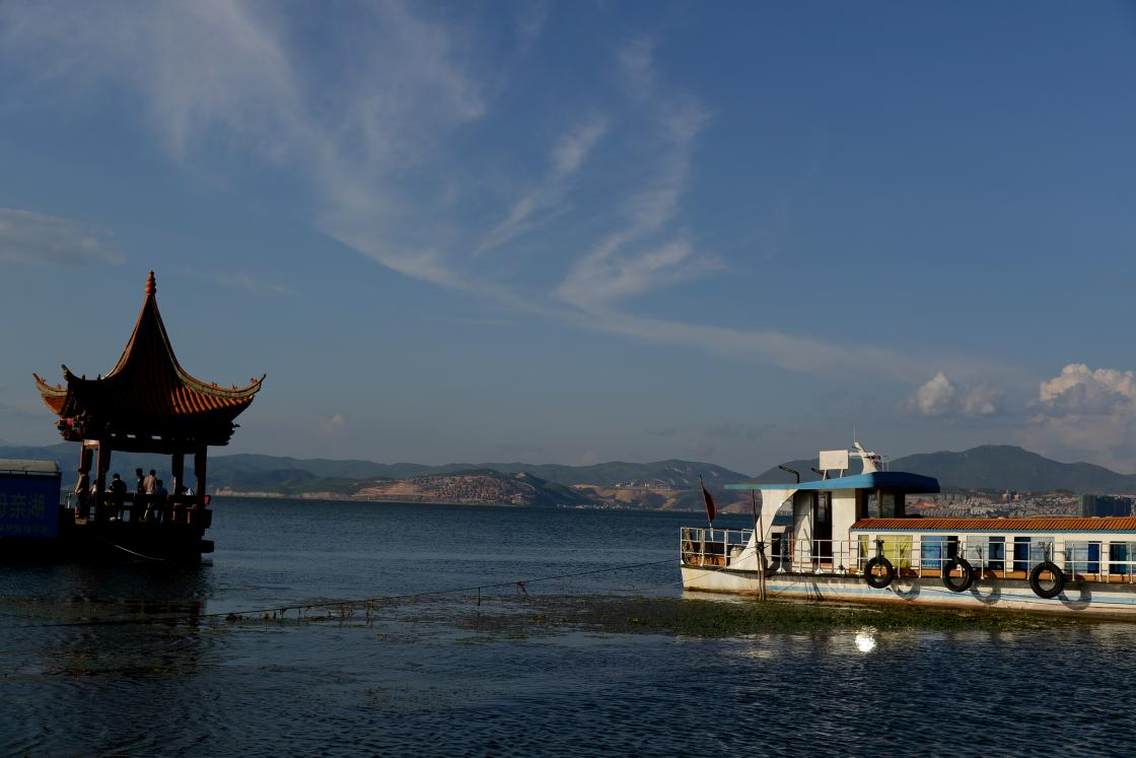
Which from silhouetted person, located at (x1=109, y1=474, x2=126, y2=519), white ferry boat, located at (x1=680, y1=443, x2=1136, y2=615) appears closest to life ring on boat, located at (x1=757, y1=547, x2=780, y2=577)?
white ferry boat, located at (x1=680, y1=443, x2=1136, y2=615)

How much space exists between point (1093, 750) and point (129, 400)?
5015cm

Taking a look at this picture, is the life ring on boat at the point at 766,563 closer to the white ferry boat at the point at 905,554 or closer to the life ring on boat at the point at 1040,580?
the white ferry boat at the point at 905,554

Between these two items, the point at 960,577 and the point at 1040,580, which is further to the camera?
the point at 960,577

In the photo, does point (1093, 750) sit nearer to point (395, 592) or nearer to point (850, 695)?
point (850, 695)

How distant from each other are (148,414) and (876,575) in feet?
127

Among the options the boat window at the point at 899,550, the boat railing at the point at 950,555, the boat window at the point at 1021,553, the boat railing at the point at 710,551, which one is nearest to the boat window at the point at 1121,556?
the boat railing at the point at 950,555

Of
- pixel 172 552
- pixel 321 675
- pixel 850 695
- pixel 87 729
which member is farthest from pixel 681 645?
pixel 172 552

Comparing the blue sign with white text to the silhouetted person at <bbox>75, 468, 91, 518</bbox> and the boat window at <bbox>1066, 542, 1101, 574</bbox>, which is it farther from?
the boat window at <bbox>1066, 542, 1101, 574</bbox>

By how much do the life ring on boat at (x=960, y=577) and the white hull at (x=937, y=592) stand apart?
296mm

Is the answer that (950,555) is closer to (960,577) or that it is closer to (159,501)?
(960,577)

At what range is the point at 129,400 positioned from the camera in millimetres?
56938

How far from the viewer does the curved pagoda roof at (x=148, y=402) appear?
55.6 meters

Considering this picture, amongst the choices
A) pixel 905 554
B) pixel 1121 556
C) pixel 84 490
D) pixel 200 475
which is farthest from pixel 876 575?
pixel 84 490

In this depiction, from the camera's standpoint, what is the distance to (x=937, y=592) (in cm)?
4084
